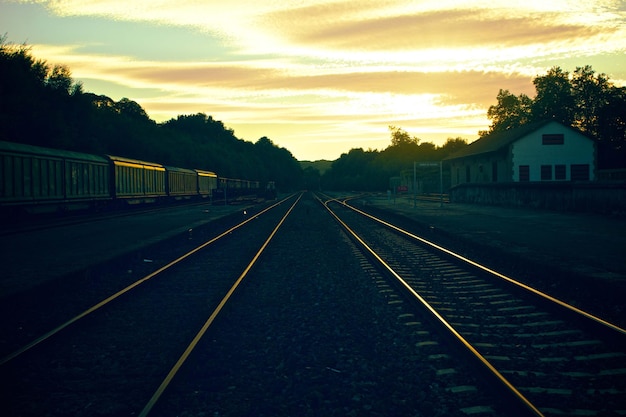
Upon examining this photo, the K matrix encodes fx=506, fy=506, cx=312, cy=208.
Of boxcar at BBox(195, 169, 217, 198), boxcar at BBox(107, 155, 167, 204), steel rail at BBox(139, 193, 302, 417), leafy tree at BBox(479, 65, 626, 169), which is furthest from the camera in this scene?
leafy tree at BBox(479, 65, 626, 169)

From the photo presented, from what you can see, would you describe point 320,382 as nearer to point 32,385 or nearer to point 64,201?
point 32,385

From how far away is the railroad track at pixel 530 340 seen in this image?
4273mm

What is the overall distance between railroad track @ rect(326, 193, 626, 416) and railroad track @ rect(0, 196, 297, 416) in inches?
123

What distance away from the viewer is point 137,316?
7.30 m

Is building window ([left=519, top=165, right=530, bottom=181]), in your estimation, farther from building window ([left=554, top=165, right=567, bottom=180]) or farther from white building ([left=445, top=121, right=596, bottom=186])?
building window ([left=554, top=165, right=567, bottom=180])

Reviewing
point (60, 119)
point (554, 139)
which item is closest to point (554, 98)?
point (554, 139)

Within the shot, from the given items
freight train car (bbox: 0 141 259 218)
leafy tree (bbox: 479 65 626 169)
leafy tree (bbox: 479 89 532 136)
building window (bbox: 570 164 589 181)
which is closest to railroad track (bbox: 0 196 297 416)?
freight train car (bbox: 0 141 259 218)

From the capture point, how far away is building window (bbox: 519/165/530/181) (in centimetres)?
4259

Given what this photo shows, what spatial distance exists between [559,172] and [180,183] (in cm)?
3399

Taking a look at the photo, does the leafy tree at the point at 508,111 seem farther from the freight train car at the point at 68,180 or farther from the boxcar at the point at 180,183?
the freight train car at the point at 68,180

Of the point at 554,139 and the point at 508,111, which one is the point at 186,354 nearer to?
the point at 554,139

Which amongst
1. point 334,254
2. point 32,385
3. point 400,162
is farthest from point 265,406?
point 400,162

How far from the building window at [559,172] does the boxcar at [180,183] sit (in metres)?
33.2

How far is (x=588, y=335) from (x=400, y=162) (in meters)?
127
